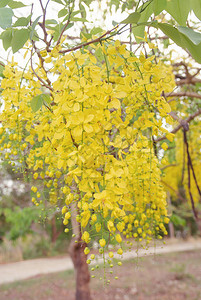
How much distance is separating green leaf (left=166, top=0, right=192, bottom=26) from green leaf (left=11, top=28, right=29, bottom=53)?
1.01 ft

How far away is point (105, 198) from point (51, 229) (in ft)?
20.7

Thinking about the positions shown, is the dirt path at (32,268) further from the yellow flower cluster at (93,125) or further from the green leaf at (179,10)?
the green leaf at (179,10)

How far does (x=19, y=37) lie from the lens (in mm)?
645

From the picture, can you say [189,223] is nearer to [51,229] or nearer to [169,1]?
[51,229]

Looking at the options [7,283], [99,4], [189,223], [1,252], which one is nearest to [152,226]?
[99,4]

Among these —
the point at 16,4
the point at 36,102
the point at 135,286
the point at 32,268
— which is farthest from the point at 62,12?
the point at 32,268

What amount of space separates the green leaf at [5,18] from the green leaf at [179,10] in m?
0.32

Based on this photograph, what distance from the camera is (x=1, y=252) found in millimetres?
6938

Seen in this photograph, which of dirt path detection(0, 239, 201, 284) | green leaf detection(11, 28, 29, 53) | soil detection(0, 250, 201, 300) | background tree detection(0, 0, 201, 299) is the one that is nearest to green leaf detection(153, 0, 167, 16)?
background tree detection(0, 0, 201, 299)

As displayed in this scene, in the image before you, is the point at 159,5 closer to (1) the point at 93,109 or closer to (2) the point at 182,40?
(2) the point at 182,40

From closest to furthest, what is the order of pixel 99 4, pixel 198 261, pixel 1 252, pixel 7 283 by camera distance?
pixel 99 4 < pixel 7 283 < pixel 198 261 < pixel 1 252

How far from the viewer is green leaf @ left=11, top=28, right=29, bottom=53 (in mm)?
640

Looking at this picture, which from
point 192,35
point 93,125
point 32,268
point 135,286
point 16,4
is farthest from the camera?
point 32,268

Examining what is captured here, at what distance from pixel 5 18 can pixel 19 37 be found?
0.05 m
